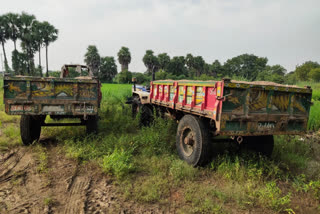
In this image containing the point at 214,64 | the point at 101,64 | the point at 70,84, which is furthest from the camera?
the point at 214,64

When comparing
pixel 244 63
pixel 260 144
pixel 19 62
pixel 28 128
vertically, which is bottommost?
pixel 260 144

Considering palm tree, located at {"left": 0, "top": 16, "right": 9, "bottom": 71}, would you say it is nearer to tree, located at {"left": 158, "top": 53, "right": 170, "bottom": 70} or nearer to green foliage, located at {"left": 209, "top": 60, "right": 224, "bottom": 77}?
tree, located at {"left": 158, "top": 53, "right": 170, "bottom": 70}

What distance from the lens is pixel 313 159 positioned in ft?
16.1

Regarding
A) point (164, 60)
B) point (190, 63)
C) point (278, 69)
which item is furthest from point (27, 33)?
point (278, 69)

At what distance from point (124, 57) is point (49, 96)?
54171mm

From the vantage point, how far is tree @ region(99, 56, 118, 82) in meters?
57.9

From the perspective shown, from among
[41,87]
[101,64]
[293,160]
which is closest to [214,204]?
[293,160]

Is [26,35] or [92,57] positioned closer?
[26,35]

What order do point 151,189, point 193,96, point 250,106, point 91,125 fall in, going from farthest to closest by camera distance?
point 91,125 → point 193,96 → point 250,106 → point 151,189

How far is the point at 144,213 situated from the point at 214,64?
73.1 m

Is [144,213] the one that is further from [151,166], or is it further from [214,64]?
[214,64]

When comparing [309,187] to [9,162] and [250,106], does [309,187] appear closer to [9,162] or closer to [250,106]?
[250,106]

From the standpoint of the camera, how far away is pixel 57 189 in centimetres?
309

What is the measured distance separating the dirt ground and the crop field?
0.01 m
